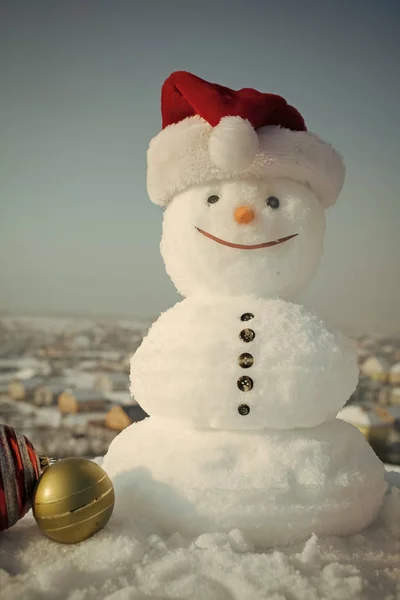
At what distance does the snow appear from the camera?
0.85m

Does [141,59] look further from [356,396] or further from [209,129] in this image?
[356,396]

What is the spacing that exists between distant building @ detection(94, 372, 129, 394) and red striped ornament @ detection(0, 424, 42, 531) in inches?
45.4

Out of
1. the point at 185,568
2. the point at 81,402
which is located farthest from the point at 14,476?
the point at 81,402

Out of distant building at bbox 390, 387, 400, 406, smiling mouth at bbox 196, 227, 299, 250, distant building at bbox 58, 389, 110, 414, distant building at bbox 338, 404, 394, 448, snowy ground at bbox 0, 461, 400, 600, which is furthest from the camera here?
distant building at bbox 390, 387, 400, 406

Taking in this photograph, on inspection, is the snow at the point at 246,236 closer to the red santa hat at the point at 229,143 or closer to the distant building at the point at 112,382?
the red santa hat at the point at 229,143

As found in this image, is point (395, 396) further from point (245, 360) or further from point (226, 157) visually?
point (226, 157)

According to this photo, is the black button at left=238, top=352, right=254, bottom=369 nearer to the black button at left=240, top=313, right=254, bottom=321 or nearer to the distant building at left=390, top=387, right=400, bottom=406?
the black button at left=240, top=313, right=254, bottom=321

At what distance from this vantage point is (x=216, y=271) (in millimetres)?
872

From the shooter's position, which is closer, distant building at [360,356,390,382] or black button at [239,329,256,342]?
black button at [239,329,256,342]

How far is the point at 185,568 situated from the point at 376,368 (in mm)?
1516

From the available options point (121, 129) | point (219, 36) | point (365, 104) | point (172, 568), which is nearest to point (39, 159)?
point (121, 129)

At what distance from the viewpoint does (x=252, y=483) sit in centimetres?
75

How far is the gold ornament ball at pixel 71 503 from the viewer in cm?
70

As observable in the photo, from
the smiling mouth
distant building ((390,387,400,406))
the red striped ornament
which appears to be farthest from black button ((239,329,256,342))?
distant building ((390,387,400,406))
